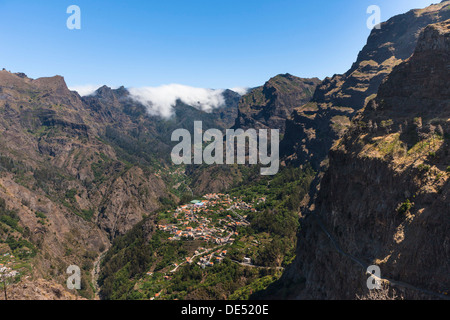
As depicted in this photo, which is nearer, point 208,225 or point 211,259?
point 211,259

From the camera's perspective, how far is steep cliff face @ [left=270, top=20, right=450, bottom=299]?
1449 inches

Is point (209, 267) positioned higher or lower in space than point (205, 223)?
lower

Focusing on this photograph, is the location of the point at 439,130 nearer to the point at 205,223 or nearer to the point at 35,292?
the point at 35,292

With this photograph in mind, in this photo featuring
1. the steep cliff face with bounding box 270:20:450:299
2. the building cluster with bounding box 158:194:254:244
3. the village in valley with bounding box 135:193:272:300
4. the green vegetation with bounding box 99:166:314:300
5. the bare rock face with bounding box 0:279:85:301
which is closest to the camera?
the steep cliff face with bounding box 270:20:450:299

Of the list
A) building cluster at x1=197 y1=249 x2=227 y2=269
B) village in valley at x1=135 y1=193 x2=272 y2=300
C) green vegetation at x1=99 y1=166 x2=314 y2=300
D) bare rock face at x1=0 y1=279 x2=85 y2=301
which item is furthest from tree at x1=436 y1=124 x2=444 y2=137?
building cluster at x1=197 y1=249 x2=227 y2=269

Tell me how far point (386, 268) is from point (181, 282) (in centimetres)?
8227

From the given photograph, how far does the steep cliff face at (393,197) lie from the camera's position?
36812 mm

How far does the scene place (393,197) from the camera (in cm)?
4366

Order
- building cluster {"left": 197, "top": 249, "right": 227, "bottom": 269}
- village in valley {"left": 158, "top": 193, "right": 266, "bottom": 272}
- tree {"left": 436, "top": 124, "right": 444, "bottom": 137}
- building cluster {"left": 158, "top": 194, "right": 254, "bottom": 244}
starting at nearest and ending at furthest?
tree {"left": 436, "top": 124, "right": 444, "bottom": 137} → building cluster {"left": 197, "top": 249, "right": 227, "bottom": 269} → village in valley {"left": 158, "top": 193, "right": 266, "bottom": 272} → building cluster {"left": 158, "top": 194, "right": 254, "bottom": 244}

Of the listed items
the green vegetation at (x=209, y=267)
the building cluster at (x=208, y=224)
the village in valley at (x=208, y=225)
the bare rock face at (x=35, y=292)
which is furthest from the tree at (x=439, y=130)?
the building cluster at (x=208, y=224)

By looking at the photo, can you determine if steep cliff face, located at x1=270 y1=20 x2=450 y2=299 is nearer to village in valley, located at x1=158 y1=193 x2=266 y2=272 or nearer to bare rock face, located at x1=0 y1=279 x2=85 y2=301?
bare rock face, located at x1=0 y1=279 x2=85 y2=301

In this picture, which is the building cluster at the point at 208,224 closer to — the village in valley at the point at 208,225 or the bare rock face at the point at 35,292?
the village in valley at the point at 208,225

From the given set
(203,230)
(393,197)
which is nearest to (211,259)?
(203,230)
